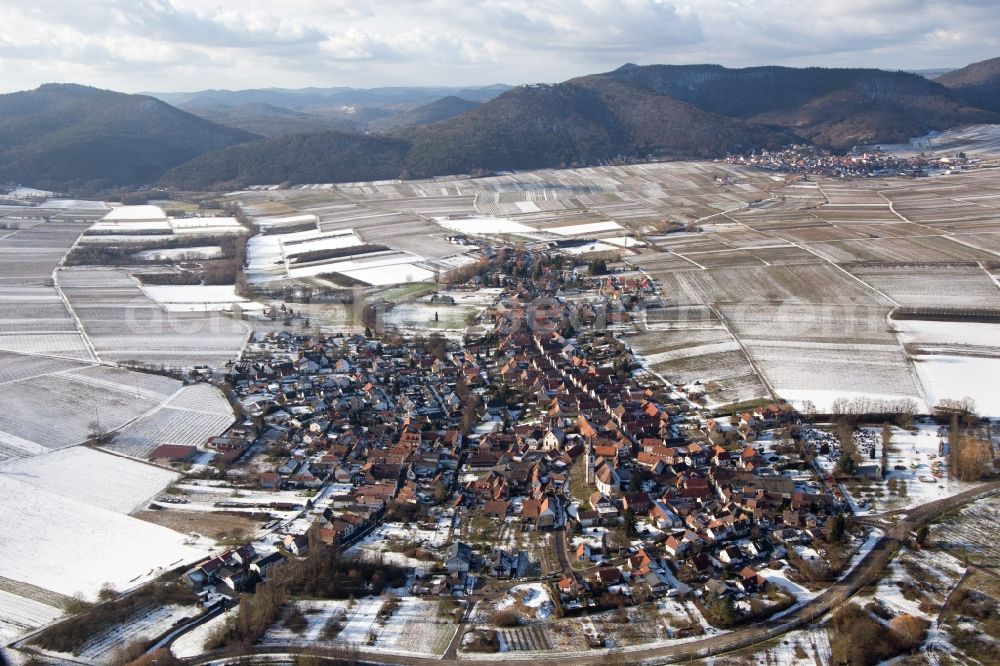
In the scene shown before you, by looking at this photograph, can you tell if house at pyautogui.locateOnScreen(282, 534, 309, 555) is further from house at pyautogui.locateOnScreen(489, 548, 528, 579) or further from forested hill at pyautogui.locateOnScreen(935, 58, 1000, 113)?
forested hill at pyautogui.locateOnScreen(935, 58, 1000, 113)

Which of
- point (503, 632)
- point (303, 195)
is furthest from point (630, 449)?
point (303, 195)

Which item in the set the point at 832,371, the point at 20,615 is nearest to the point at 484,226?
the point at 832,371

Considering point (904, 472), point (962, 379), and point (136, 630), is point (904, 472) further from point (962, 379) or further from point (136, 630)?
point (136, 630)

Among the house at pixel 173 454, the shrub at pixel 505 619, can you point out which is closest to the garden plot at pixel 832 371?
the shrub at pixel 505 619

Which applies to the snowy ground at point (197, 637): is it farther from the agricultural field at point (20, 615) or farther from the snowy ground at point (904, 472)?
the snowy ground at point (904, 472)

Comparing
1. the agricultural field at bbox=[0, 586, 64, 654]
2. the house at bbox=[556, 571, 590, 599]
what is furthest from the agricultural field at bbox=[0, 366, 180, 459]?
the house at bbox=[556, 571, 590, 599]

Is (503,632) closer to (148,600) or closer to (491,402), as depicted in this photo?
(148,600)
